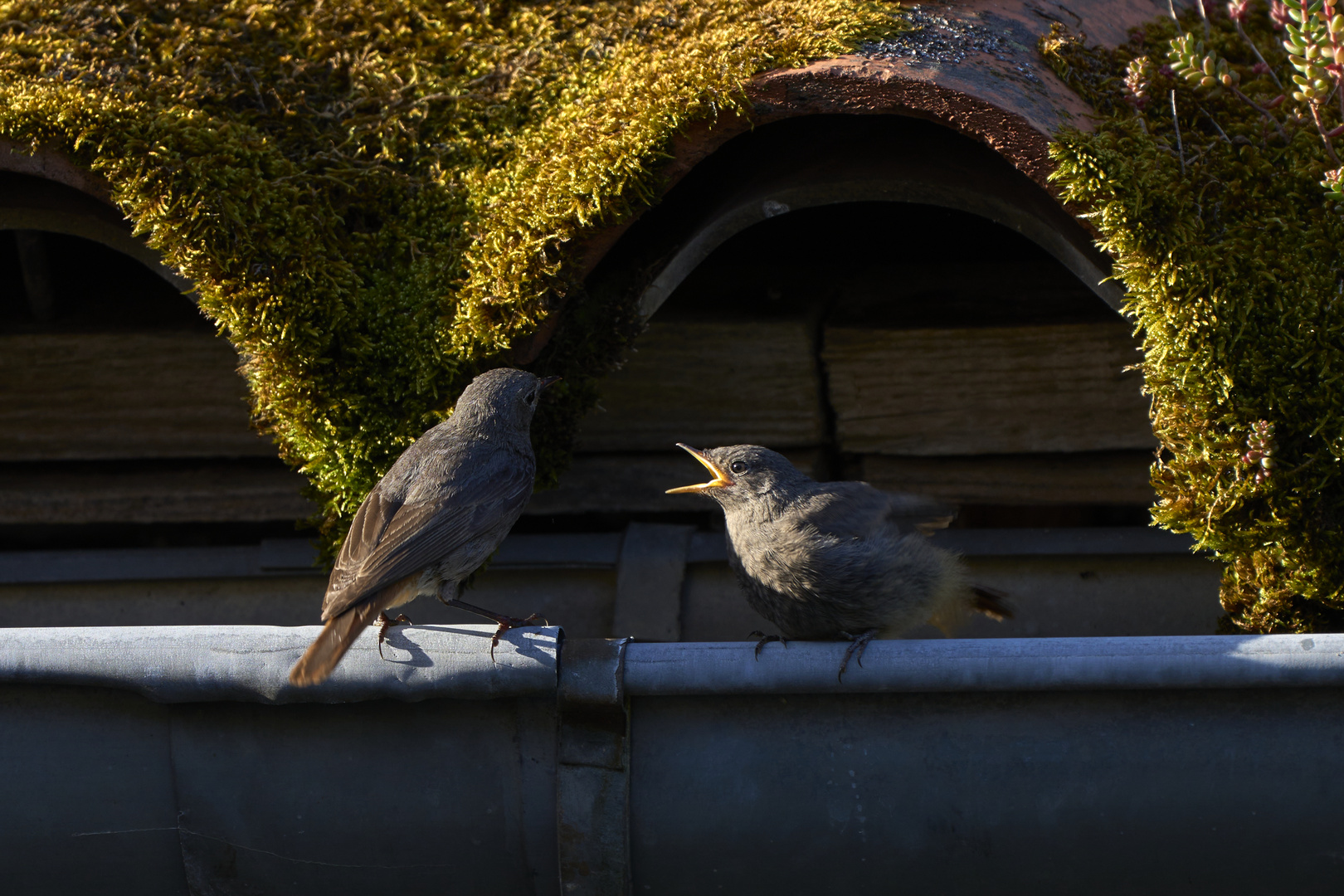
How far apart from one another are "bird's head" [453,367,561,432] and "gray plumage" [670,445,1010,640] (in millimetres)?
490

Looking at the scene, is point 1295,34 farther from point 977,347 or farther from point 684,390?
point 684,390

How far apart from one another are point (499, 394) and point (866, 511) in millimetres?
994

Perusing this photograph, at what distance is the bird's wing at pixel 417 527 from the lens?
2443mm

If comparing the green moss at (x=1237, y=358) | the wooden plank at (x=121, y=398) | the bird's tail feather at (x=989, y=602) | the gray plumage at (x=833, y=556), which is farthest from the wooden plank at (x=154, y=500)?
the green moss at (x=1237, y=358)

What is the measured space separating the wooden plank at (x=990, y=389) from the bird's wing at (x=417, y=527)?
44.3 inches

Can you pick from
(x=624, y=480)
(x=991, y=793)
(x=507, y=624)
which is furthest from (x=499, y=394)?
(x=991, y=793)

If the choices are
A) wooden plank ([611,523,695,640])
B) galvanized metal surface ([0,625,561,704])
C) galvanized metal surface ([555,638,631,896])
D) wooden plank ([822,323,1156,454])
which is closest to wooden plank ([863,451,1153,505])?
wooden plank ([822,323,1156,454])

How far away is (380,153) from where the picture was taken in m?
2.93

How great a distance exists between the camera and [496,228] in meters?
2.62

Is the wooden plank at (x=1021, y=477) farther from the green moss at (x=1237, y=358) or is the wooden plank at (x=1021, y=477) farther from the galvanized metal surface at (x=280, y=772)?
the galvanized metal surface at (x=280, y=772)

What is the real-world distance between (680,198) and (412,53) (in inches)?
36.6

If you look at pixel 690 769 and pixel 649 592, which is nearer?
pixel 690 769

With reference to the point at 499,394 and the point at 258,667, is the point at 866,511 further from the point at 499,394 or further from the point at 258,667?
the point at 258,667

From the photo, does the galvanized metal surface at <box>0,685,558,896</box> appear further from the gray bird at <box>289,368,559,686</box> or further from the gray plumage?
the gray plumage
